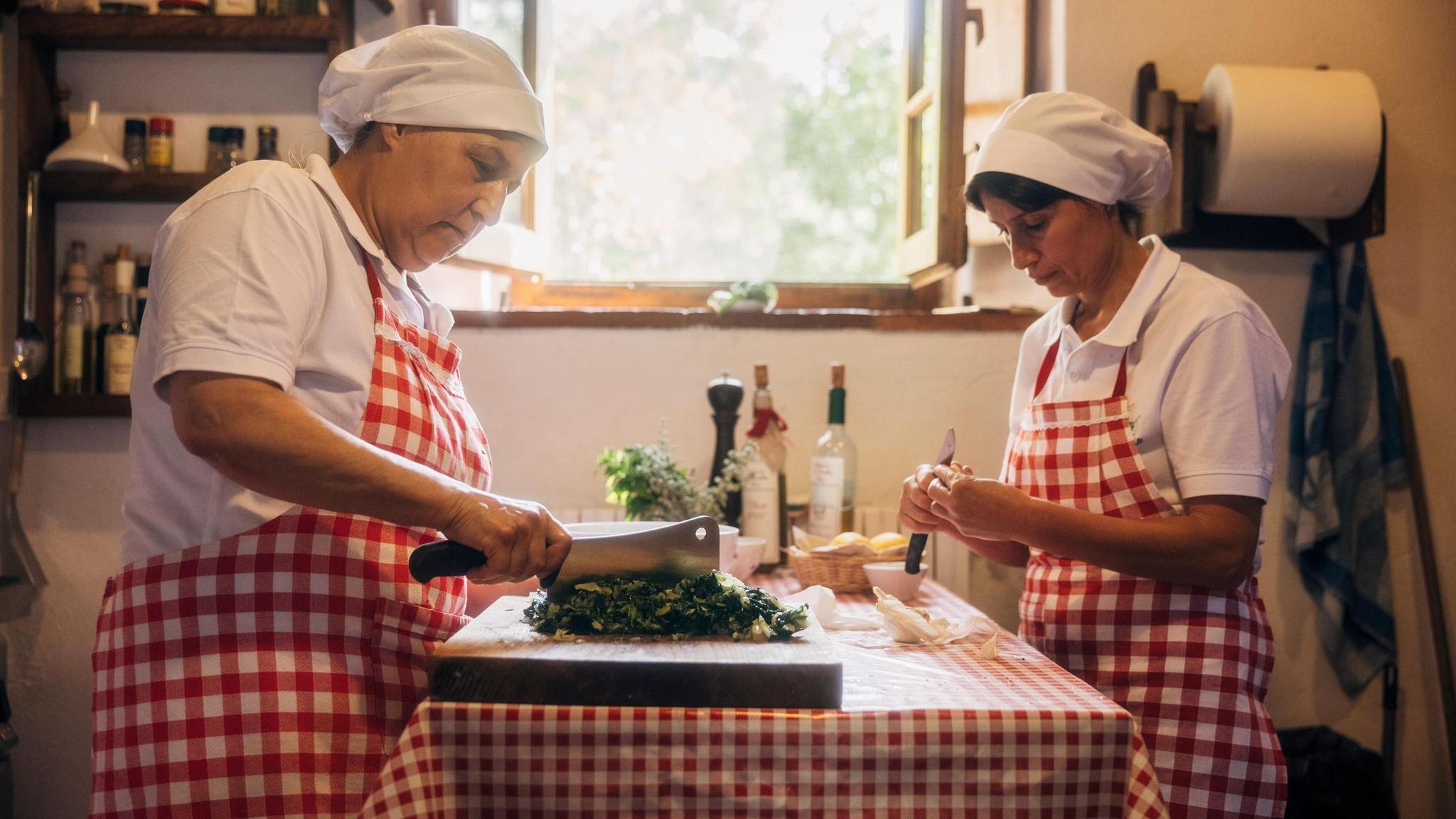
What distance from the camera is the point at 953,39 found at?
2.52 metres

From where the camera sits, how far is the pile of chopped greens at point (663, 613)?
130 cm

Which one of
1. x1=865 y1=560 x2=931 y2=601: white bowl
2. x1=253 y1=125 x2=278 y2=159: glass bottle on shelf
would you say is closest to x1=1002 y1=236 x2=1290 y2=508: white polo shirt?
x1=865 y1=560 x2=931 y2=601: white bowl

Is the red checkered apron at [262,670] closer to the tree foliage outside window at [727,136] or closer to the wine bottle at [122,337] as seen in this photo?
the wine bottle at [122,337]

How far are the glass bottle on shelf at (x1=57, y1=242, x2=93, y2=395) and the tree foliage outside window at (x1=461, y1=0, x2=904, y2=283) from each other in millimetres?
1389

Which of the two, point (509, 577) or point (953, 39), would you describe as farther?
point (953, 39)

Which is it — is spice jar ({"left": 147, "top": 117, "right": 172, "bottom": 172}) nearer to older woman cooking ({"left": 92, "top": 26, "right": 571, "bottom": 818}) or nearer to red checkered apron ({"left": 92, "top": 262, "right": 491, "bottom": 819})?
older woman cooking ({"left": 92, "top": 26, "right": 571, "bottom": 818})

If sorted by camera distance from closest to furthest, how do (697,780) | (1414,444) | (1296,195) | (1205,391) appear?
(697,780) → (1205,391) → (1296,195) → (1414,444)

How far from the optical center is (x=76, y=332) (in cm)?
238

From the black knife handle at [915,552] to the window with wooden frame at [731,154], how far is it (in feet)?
3.95

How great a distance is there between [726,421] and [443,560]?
1.23m

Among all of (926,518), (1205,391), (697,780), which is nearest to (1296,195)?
(1205,391)

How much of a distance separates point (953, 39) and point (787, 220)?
1.56 metres

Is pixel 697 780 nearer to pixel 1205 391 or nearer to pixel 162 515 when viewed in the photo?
pixel 162 515

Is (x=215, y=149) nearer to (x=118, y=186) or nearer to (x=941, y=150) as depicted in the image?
(x=118, y=186)
